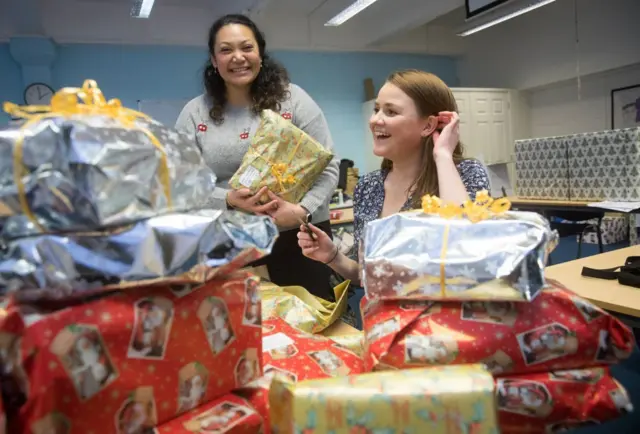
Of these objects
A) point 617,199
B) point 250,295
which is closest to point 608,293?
point 250,295

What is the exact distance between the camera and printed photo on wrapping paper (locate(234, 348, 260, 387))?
2.07 feet

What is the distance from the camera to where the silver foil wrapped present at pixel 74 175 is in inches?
19.6

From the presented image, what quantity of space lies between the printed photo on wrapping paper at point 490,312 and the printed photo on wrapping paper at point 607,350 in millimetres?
117

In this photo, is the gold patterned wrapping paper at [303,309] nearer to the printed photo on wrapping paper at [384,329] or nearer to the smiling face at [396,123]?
the printed photo on wrapping paper at [384,329]

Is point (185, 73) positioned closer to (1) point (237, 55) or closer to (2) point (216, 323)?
(1) point (237, 55)

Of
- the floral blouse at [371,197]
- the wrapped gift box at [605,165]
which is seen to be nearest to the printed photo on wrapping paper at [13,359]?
the floral blouse at [371,197]

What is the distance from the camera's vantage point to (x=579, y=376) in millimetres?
581

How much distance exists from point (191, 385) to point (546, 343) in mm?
463

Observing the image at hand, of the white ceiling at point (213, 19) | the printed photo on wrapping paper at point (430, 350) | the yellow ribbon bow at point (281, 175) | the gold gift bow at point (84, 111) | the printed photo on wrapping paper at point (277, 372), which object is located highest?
the white ceiling at point (213, 19)

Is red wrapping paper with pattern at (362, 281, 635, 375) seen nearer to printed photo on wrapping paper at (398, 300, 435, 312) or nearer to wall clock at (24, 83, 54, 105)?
printed photo on wrapping paper at (398, 300, 435, 312)

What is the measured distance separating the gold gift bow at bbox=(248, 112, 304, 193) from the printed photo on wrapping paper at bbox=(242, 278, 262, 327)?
0.48 metres

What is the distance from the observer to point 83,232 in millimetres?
521

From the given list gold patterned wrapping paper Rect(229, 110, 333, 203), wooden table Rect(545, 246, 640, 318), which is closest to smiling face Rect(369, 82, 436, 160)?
gold patterned wrapping paper Rect(229, 110, 333, 203)

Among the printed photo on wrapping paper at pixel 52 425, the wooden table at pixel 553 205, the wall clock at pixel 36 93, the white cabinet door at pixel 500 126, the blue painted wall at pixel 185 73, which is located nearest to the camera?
the printed photo on wrapping paper at pixel 52 425
